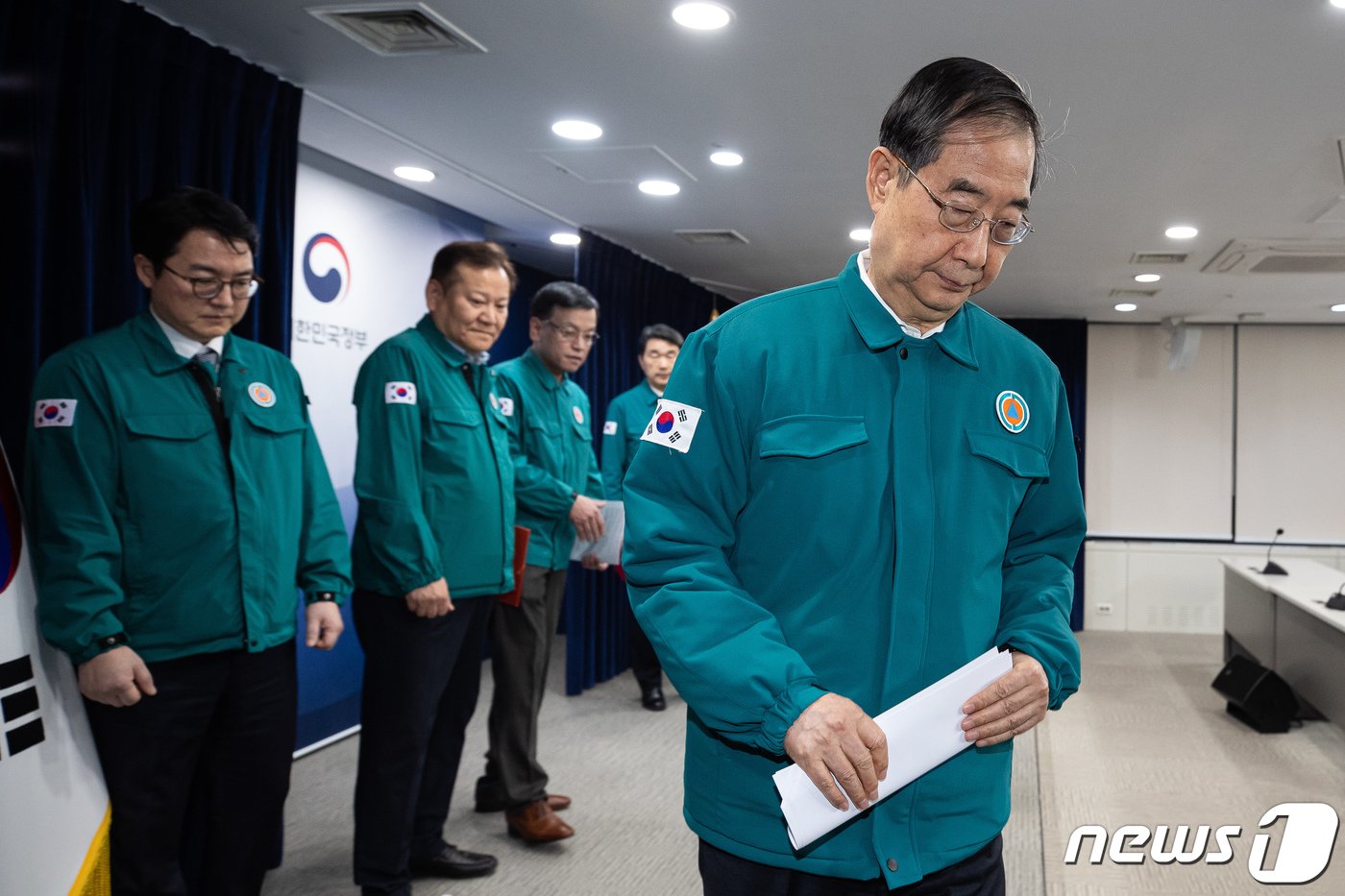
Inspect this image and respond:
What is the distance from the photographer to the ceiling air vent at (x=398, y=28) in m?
2.53

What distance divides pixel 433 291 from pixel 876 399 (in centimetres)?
184

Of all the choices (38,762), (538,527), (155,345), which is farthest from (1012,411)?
(538,527)

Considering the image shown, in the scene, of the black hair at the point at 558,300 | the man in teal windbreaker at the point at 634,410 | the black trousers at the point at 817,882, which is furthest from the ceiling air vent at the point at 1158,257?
the black trousers at the point at 817,882

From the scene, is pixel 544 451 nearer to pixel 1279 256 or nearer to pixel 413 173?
pixel 413 173

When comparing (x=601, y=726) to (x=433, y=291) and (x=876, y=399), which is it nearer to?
(x=433, y=291)

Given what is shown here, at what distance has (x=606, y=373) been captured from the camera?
587 cm

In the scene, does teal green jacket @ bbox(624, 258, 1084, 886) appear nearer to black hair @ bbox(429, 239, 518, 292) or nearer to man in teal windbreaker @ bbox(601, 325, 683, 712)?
black hair @ bbox(429, 239, 518, 292)

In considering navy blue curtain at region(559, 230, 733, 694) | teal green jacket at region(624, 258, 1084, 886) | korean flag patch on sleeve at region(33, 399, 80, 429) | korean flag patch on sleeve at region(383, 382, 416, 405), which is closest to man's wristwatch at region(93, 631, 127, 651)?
korean flag patch on sleeve at region(33, 399, 80, 429)

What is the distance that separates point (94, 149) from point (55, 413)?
88 cm

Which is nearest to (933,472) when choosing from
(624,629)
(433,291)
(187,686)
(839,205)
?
(187,686)

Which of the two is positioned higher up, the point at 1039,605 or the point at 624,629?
the point at 1039,605

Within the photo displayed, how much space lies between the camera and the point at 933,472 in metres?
1.12

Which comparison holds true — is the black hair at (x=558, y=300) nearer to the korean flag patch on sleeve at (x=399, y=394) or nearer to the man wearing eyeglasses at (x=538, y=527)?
the man wearing eyeglasses at (x=538, y=527)

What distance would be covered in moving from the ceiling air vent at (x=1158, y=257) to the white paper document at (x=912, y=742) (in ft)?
16.8
